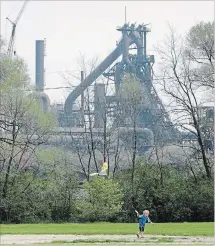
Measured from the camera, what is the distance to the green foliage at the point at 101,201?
1593 inches

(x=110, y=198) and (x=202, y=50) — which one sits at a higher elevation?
(x=202, y=50)

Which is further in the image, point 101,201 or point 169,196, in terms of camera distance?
point 169,196

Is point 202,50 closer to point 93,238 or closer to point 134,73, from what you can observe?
point 93,238

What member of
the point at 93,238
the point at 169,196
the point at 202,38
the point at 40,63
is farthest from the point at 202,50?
the point at 40,63

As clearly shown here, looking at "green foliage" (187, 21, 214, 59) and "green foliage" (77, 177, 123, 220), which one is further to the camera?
"green foliage" (187, 21, 214, 59)

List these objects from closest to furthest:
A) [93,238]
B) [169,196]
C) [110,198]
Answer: [93,238], [110,198], [169,196]

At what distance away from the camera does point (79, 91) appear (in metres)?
55.2

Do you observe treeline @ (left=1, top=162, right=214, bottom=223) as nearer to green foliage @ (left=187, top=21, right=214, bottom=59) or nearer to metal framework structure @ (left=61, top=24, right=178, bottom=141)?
green foliage @ (left=187, top=21, right=214, bottom=59)

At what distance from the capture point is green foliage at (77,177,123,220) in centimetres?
4046

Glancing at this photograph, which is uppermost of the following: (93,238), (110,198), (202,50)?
(202,50)

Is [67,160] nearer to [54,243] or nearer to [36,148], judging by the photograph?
[36,148]

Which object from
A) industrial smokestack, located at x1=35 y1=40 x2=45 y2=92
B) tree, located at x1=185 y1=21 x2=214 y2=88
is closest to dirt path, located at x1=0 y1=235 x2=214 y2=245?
tree, located at x1=185 y1=21 x2=214 y2=88

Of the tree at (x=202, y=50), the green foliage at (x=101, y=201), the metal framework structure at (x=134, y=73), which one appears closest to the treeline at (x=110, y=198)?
the green foliage at (x=101, y=201)

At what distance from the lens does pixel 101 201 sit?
4053cm
